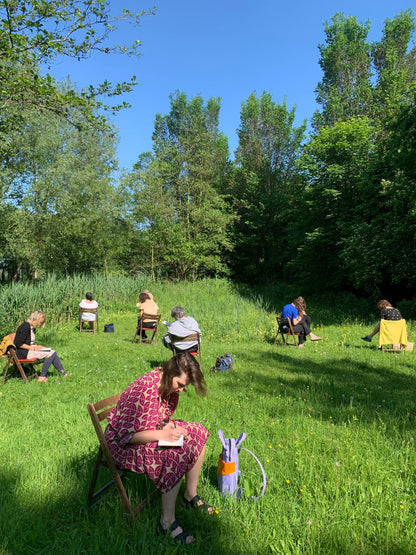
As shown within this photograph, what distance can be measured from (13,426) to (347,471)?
3353 millimetres

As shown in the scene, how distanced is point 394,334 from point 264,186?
22935mm

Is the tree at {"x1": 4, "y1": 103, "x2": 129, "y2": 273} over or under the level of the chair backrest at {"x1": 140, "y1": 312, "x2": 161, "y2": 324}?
over

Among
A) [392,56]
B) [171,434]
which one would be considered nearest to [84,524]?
[171,434]

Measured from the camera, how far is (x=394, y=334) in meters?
7.85

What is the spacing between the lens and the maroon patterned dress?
2.26m

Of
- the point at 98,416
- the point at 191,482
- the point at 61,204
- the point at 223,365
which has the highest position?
the point at 61,204

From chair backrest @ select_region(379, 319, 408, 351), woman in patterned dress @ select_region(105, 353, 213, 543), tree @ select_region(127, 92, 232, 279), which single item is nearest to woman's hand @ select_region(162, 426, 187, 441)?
woman in patterned dress @ select_region(105, 353, 213, 543)

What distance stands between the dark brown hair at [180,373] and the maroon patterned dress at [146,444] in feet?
0.17

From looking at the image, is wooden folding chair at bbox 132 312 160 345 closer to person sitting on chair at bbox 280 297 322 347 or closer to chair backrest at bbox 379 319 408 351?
person sitting on chair at bbox 280 297 322 347

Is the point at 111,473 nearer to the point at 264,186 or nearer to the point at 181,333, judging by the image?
the point at 181,333

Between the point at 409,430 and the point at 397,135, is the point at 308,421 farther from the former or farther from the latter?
the point at 397,135

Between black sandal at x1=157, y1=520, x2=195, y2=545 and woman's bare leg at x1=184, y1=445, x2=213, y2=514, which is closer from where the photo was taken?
black sandal at x1=157, y1=520, x2=195, y2=545

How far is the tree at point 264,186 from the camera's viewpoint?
28109mm

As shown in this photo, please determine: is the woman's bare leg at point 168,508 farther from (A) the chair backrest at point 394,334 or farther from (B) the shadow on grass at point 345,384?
(A) the chair backrest at point 394,334
